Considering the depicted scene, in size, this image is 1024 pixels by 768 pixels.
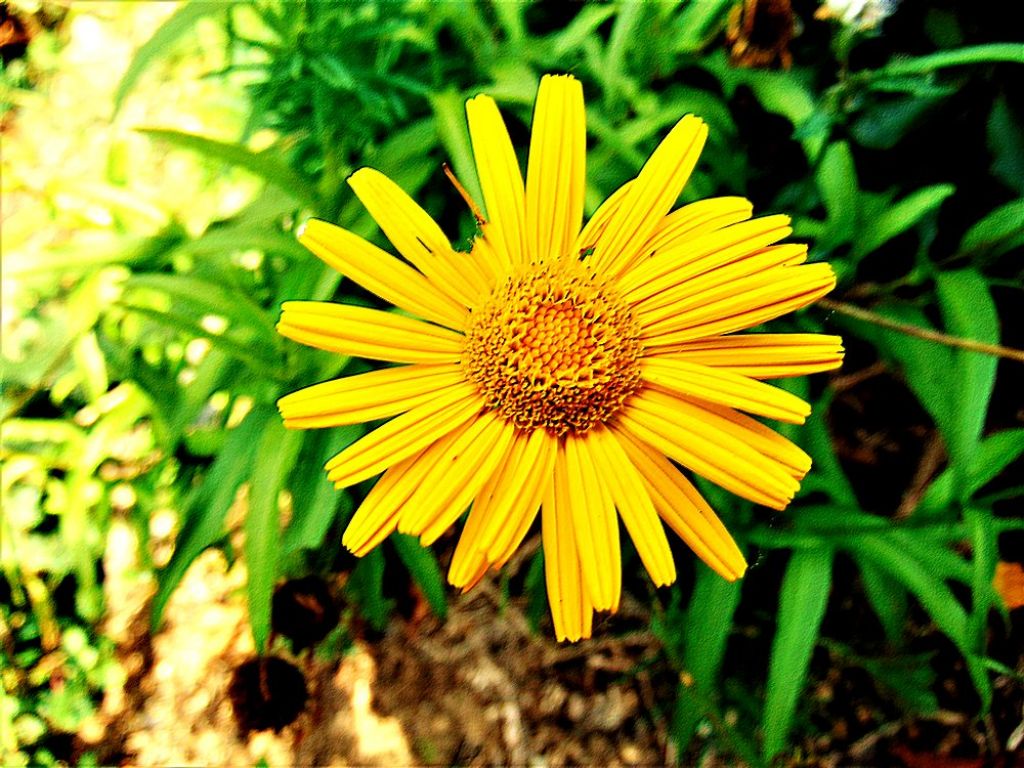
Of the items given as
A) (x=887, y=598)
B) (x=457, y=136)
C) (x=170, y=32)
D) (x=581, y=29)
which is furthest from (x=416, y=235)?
(x=887, y=598)

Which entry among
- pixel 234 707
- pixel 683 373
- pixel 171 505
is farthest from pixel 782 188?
pixel 234 707

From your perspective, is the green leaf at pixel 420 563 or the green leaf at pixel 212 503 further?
the green leaf at pixel 420 563

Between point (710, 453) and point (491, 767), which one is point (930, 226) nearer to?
point (710, 453)

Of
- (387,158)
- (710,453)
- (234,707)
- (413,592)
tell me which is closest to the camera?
(710,453)

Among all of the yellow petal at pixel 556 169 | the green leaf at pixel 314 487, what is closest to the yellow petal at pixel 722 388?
the yellow petal at pixel 556 169

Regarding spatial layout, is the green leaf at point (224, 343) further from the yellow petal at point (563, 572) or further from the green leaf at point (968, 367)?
the green leaf at point (968, 367)
